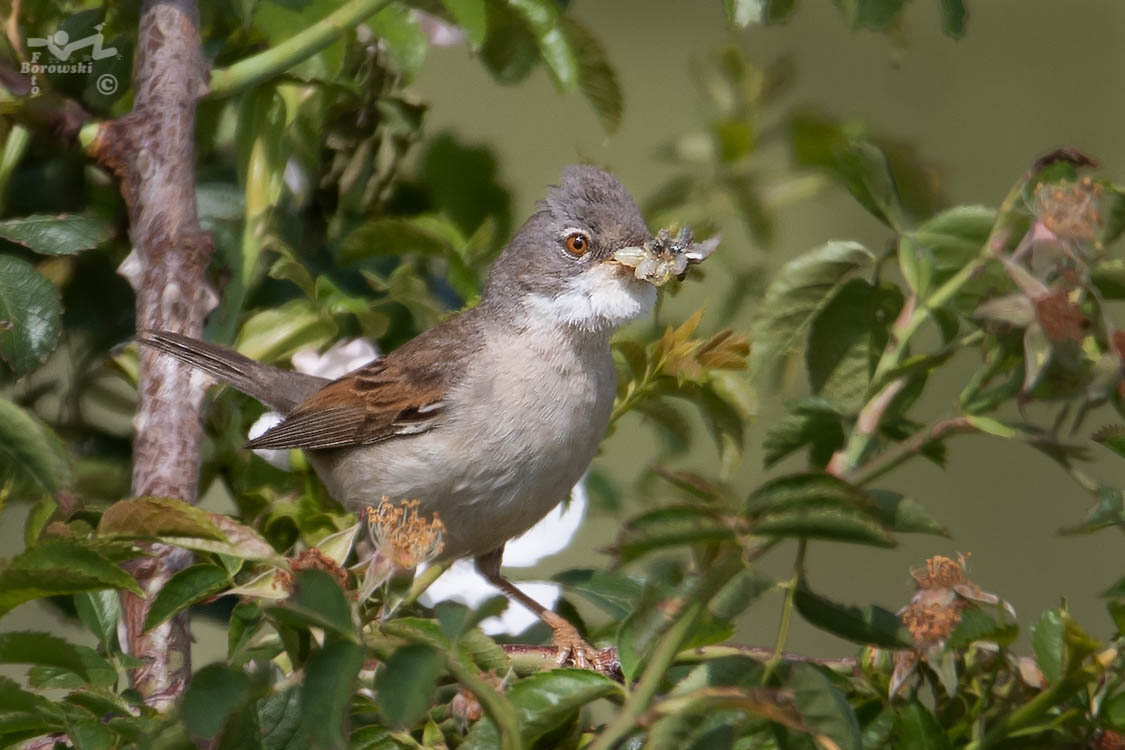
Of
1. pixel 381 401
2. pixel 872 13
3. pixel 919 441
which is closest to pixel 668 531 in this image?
pixel 919 441

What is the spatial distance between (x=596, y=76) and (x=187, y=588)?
3.80ft

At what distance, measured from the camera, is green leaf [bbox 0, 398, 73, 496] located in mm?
1585

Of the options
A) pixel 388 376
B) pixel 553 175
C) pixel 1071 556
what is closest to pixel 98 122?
pixel 388 376

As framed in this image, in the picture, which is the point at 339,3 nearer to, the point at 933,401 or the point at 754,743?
the point at 754,743

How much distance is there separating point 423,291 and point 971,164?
13.6 ft

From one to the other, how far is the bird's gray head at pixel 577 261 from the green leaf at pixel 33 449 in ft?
3.55

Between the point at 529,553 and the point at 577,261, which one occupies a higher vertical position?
the point at 577,261

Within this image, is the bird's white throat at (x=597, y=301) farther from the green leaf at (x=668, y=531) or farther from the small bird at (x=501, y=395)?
the green leaf at (x=668, y=531)

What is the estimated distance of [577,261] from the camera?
257 centimetres

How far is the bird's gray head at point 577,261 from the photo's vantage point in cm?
240

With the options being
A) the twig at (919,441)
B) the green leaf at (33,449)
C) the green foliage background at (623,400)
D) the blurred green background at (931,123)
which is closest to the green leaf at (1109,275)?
the green foliage background at (623,400)

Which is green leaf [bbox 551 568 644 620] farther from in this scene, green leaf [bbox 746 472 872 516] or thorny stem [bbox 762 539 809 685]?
green leaf [bbox 746 472 872 516]

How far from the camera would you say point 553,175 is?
16.4 ft

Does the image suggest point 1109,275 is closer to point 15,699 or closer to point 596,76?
point 596,76
